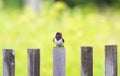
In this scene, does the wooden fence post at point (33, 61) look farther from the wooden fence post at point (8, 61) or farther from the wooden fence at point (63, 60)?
the wooden fence post at point (8, 61)

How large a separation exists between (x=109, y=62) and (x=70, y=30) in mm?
2805

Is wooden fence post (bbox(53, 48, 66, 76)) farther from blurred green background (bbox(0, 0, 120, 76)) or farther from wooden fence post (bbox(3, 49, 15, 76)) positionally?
blurred green background (bbox(0, 0, 120, 76))

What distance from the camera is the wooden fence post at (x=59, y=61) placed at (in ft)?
10.9

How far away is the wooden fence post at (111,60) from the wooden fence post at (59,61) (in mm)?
244

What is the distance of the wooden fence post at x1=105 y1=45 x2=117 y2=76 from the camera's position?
3.30 m

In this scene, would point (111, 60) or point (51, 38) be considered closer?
point (111, 60)

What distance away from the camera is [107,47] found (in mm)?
3295

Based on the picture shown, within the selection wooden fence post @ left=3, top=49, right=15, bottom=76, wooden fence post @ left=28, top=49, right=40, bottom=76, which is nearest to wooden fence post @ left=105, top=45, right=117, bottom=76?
wooden fence post @ left=28, top=49, right=40, bottom=76

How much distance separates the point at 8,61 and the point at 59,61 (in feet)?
0.97

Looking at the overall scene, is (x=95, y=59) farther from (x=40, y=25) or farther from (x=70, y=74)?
(x=40, y=25)

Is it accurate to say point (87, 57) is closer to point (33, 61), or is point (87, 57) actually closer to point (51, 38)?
point (33, 61)

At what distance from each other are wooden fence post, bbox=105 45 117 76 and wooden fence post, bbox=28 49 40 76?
39 cm

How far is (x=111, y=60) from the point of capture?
10.9 feet

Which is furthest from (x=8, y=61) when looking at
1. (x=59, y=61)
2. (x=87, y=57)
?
(x=87, y=57)
